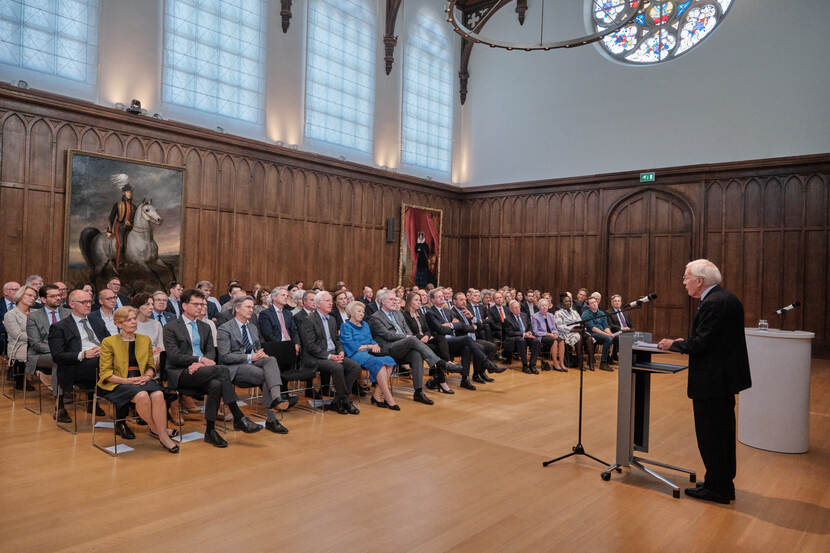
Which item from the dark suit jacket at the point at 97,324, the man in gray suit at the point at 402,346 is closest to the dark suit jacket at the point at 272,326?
the man in gray suit at the point at 402,346

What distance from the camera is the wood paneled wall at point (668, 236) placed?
35.7ft

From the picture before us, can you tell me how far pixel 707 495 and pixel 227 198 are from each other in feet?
30.7

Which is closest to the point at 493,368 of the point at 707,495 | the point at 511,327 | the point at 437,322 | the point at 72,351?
the point at 437,322

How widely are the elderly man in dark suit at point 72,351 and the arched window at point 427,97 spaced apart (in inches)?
408

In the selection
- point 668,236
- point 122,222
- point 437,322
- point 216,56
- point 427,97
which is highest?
point 427,97

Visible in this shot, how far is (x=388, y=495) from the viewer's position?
3627mm

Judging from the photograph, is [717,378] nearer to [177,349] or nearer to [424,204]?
[177,349]

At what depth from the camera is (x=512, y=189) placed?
14828 millimetres

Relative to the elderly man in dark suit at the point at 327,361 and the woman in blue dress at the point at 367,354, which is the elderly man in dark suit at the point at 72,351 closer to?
the elderly man in dark suit at the point at 327,361

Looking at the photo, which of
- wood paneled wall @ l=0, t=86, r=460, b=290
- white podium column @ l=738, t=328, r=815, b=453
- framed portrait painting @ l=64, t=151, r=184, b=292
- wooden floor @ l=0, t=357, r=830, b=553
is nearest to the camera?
wooden floor @ l=0, t=357, r=830, b=553

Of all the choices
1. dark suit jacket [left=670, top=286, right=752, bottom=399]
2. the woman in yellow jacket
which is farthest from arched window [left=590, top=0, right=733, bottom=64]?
the woman in yellow jacket

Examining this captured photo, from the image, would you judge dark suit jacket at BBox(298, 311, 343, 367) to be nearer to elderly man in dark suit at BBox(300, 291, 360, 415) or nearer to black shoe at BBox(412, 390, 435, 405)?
elderly man in dark suit at BBox(300, 291, 360, 415)

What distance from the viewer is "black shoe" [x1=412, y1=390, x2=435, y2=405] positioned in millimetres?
6277

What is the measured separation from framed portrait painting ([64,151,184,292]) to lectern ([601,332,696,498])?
8.12m
